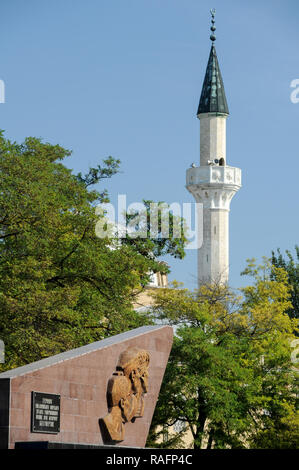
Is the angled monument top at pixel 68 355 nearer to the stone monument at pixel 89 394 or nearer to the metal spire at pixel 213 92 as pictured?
the stone monument at pixel 89 394

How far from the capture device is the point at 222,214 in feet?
241

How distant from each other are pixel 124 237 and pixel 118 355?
79.4 ft

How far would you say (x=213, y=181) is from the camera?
73625 millimetres

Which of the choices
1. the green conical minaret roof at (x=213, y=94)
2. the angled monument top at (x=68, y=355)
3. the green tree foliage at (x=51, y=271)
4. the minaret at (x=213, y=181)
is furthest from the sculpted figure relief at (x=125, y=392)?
the green conical minaret roof at (x=213, y=94)

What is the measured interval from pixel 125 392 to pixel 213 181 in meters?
54.5

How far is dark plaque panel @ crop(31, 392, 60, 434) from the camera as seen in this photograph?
1728 centimetres

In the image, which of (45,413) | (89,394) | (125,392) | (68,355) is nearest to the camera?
(45,413)

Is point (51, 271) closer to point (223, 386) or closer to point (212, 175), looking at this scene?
point (223, 386)

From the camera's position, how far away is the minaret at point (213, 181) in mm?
73188

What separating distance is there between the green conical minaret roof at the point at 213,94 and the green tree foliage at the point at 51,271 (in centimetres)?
4161

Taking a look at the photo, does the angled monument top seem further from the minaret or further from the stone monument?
the minaret

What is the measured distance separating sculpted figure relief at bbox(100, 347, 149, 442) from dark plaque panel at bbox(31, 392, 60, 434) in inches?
54.5

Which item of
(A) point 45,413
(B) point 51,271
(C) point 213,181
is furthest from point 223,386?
(C) point 213,181
